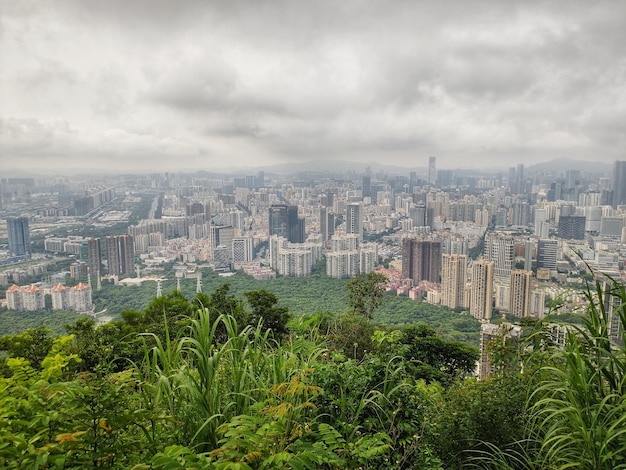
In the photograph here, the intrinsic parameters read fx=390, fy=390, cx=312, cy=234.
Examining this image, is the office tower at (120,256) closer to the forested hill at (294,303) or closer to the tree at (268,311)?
the forested hill at (294,303)

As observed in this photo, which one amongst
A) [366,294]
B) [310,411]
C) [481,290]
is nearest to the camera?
[310,411]

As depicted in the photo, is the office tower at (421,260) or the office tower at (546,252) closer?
the office tower at (546,252)

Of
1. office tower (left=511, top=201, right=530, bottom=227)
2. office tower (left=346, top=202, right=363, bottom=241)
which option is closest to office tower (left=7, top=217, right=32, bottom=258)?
office tower (left=346, top=202, right=363, bottom=241)

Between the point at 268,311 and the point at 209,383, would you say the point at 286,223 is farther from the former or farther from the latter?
the point at 209,383

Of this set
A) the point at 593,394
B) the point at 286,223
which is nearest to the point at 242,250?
the point at 286,223

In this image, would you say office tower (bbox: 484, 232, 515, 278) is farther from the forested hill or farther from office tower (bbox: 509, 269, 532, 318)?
the forested hill

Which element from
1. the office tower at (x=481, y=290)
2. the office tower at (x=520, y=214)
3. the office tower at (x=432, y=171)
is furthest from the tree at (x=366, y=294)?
the office tower at (x=432, y=171)
